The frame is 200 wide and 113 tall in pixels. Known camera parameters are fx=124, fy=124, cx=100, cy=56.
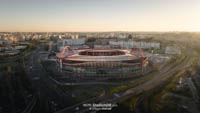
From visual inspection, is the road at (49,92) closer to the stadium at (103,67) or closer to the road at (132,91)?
the road at (132,91)

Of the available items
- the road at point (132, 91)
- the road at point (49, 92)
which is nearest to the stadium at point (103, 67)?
the road at point (132, 91)

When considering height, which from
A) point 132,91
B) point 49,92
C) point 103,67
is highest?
point 103,67

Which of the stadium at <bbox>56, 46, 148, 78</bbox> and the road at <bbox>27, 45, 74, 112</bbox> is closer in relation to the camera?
the road at <bbox>27, 45, 74, 112</bbox>

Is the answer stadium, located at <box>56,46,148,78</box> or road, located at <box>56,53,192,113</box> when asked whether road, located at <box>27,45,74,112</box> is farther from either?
stadium, located at <box>56,46,148,78</box>

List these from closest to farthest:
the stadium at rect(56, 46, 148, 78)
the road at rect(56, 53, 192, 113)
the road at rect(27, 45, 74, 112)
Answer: the road at rect(56, 53, 192, 113), the road at rect(27, 45, 74, 112), the stadium at rect(56, 46, 148, 78)

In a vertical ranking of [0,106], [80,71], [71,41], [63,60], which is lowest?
[0,106]

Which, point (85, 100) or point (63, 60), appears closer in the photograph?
point (85, 100)

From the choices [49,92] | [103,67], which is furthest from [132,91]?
[49,92]

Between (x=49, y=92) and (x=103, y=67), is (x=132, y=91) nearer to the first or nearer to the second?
(x=103, y=67)

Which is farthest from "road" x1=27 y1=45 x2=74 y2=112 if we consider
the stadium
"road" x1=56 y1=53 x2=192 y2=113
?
the stadium

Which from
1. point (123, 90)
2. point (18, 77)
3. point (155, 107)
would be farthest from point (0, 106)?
point (155, 107)

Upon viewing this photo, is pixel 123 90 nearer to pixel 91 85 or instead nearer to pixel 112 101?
pixel 112 101
